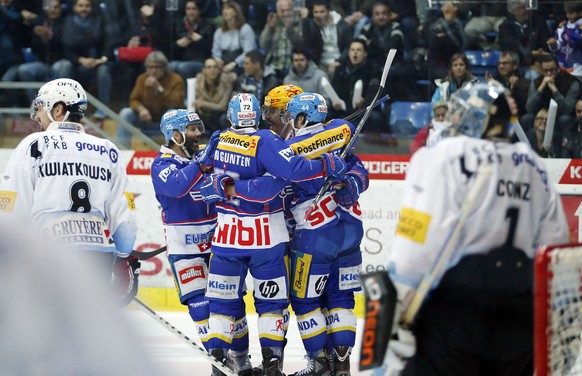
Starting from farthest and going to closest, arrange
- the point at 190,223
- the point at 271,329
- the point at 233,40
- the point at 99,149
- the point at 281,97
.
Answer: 1. the point at 233,40
2. the point at 281,97
3. the point at 190,223
4. the point at 271,329
5. the point at 99,149

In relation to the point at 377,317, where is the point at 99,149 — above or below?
Result: above

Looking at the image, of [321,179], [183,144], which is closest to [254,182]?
[321,179]

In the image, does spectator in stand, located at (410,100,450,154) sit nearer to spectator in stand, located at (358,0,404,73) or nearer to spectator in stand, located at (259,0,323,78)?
spectator in stand, located at (358,0,404,73)

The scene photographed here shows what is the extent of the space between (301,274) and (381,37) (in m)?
3.58

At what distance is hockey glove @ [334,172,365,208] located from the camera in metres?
6.18

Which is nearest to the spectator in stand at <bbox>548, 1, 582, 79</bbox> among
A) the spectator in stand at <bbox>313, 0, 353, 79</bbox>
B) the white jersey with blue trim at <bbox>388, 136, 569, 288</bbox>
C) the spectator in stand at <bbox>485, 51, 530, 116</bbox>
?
the spectator in stand at <bbox>485, 51, 530, 116</bbox>

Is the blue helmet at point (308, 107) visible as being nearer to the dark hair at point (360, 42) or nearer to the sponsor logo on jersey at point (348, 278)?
the sponsor logo on jersey at point (348, 278)

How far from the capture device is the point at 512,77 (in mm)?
8906

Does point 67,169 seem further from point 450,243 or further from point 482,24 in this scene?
point 482,24

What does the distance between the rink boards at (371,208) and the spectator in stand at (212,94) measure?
2.25 feet

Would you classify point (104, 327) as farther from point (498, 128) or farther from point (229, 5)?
point (229, 5)

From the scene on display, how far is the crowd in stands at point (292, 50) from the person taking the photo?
8.91 m

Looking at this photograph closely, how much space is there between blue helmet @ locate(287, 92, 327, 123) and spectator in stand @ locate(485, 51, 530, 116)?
9.90ft

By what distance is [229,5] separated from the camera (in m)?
9.66
